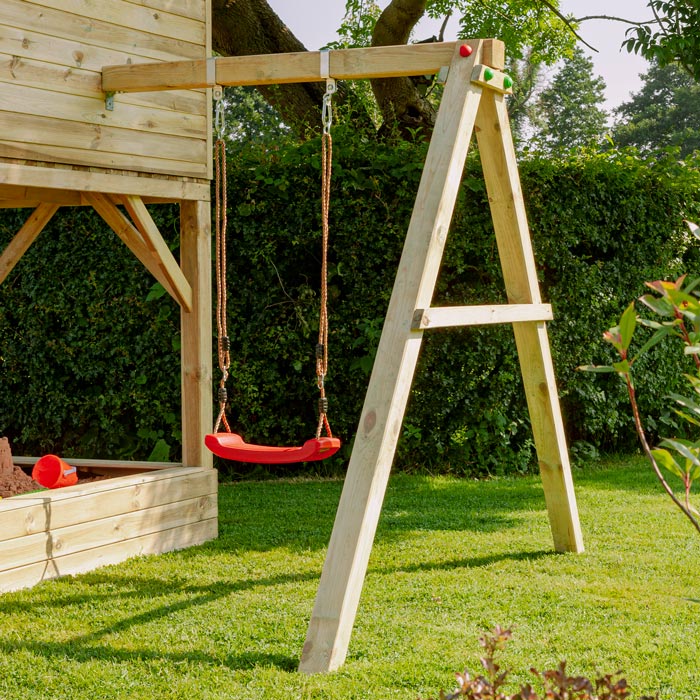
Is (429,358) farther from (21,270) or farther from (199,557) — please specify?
(21,270)

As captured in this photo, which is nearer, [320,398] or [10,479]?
[320,398]

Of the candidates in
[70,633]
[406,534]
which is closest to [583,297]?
[406,534]

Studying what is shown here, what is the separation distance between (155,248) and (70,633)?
2151 millimetres

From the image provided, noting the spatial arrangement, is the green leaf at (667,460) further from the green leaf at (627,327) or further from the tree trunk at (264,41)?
the tree trunk at (264,41)

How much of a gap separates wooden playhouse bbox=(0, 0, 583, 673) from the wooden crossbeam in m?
0.01

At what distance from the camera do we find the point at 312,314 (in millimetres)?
7133

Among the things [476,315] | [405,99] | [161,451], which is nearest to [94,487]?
[476,315]

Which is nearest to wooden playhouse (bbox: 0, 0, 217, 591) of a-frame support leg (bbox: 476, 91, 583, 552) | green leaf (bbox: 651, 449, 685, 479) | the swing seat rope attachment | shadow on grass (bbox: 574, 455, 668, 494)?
the swing seat rope attachment

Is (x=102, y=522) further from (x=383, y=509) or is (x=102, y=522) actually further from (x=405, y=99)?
(x=405, y=99)

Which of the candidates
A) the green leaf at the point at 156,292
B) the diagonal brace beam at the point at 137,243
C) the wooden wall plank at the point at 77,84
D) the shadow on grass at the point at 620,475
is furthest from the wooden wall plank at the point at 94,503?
the shadow on grass at the point at 620,475

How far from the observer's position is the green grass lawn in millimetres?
3205

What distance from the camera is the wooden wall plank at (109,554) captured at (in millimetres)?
4332

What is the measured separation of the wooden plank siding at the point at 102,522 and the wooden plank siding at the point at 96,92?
164 cm

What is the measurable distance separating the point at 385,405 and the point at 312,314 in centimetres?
381
